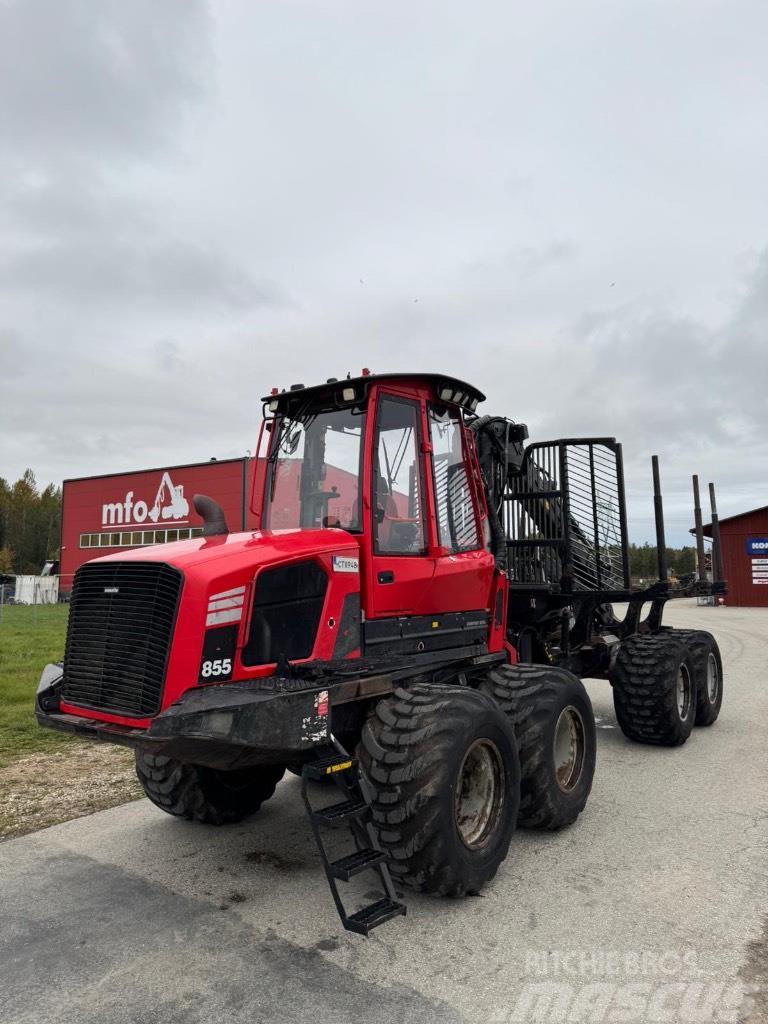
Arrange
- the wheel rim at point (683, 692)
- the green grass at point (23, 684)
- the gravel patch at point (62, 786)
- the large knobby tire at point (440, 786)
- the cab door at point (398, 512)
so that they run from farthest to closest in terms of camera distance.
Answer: the green grass at point (23, 684)
the wheel rim at point (683, 692)
the gravel patch at point (62, 786)
the cab door at point (398, 512)
the large knobby tire at point (440, 786)

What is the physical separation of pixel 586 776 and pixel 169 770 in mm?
3015

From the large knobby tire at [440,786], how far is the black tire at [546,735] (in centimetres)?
Answer: 46

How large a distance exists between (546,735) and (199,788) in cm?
245

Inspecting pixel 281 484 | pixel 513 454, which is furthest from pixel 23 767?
pixel 513 454

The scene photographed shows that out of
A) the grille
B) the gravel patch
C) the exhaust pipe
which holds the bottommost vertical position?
the gravel patch

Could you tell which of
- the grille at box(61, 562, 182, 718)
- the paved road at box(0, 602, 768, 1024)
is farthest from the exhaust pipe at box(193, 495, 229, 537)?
the paved road at box(0, 602, 768, 1024)

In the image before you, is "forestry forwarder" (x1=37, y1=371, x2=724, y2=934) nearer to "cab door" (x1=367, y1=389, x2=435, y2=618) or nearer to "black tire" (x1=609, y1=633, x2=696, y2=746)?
"cab door" (x1=367, y1=389, x2=435, y2=618)

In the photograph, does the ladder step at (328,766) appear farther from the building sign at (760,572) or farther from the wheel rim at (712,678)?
the building sign at (760,572)

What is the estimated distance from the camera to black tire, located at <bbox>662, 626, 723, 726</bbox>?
329 inches

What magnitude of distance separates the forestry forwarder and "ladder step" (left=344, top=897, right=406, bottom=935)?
1 centimetres

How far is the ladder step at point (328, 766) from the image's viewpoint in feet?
12.7

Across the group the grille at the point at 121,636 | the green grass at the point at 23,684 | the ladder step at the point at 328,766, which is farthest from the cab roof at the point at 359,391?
the green grass at the point at 23,684

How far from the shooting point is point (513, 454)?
25.5 feet

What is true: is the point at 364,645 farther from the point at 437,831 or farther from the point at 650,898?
the point at 650,898
